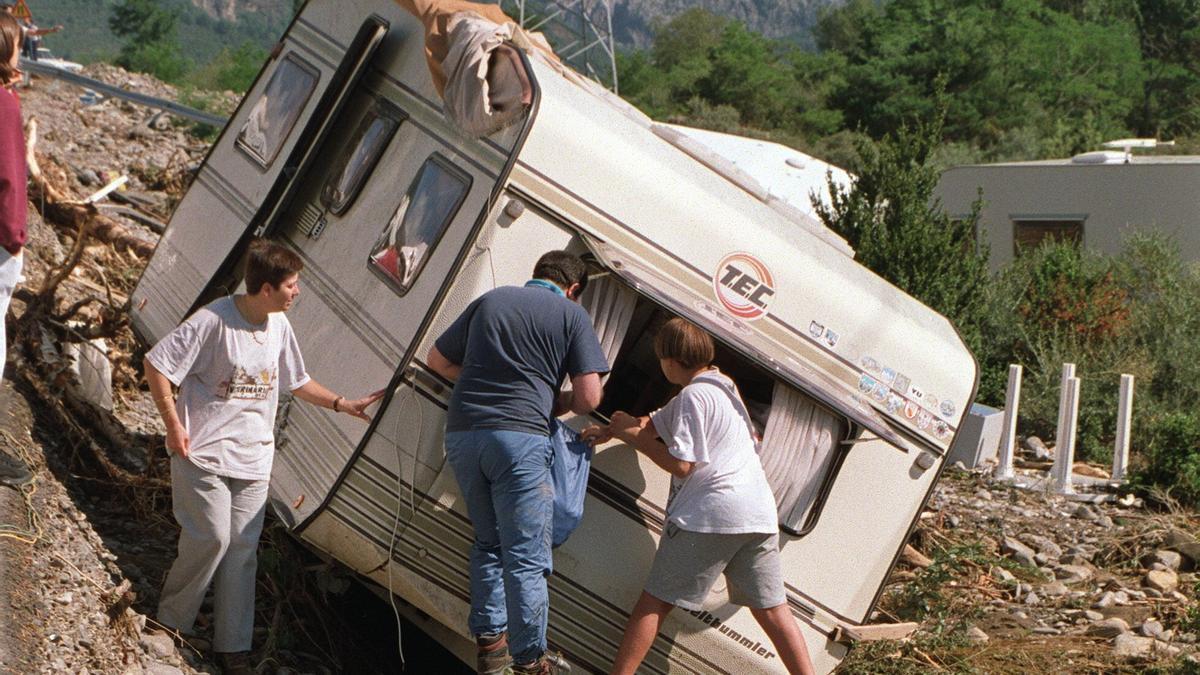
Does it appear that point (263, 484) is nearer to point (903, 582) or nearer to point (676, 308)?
point (676, 308)

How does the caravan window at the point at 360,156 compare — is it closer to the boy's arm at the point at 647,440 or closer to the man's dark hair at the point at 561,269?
the man's dark hair at the point at 561,269

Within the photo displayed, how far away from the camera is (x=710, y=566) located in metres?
6.20

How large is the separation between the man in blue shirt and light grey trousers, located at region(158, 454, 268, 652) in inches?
36.0

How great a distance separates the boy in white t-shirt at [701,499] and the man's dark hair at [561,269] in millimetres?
446

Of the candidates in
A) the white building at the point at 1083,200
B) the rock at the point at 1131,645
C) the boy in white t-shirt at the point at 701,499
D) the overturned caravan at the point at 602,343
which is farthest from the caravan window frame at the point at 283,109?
the white building at the point at 1083,200

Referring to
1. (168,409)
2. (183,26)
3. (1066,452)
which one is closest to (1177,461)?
(1066,452)

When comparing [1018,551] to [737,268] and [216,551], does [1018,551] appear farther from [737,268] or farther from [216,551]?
[216,551]

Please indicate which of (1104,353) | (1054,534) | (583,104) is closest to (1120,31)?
(1104,353)

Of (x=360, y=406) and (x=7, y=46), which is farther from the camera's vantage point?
(x=360, y=406)

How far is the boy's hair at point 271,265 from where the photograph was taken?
5.77 metres

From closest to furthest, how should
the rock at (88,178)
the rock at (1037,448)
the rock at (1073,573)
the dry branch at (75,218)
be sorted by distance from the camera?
the rock at (1073,573), the dry branch at (75,218), the rock at (1037,448), the rock at (88,178)

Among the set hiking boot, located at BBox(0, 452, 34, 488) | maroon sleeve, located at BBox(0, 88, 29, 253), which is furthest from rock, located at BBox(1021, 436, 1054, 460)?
maroon sleeve, located at BBox(0, 88, 29, 253)

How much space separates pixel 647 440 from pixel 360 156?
2.11m

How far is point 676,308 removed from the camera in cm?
603
